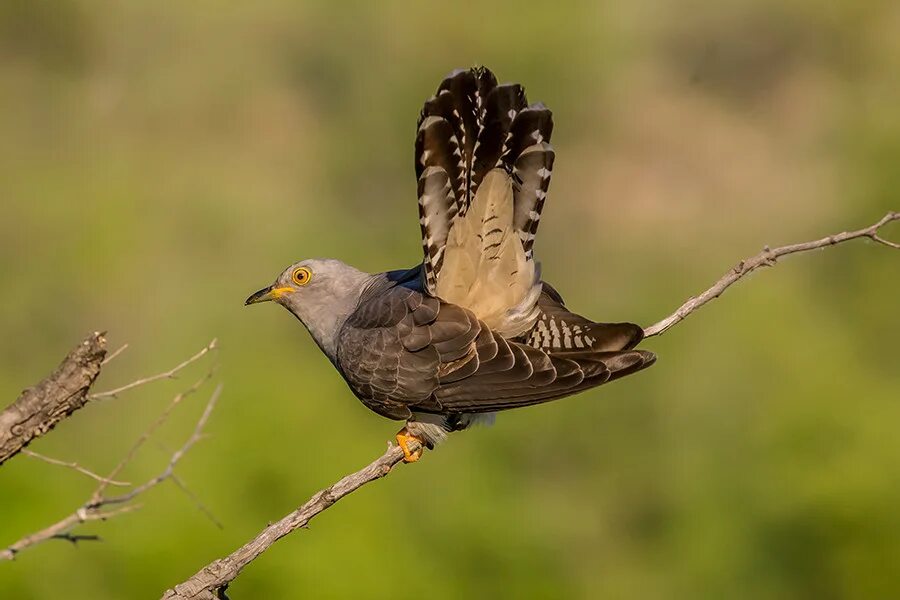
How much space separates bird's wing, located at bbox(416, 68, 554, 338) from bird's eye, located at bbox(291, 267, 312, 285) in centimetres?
103

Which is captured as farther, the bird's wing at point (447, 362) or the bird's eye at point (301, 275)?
the bird's eye at point (301, 275)

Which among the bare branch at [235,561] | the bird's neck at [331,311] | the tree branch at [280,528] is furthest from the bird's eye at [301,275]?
the bare branch at [235,561]

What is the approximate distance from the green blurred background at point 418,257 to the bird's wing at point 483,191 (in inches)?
231

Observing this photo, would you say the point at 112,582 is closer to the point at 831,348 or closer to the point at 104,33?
the point at 831,348

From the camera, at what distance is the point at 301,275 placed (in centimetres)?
609

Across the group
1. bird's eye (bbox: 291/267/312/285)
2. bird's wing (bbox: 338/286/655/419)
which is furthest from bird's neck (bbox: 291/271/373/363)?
bird's wing (bbox: 338/286/655/419)

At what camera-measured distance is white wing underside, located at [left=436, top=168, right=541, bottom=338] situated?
502 centimetres

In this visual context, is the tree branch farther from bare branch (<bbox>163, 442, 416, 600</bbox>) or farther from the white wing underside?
the white wing underside

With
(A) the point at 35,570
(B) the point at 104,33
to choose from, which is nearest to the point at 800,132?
(B) the point at 104,33

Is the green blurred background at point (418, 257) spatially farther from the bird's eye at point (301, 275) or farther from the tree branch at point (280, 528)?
the tree branch at point (280, 528)

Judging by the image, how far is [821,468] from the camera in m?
12.8

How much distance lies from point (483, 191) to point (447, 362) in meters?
0.70

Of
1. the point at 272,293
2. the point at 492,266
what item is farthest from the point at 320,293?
the point at 492,266

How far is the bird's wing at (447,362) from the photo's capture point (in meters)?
4.82
